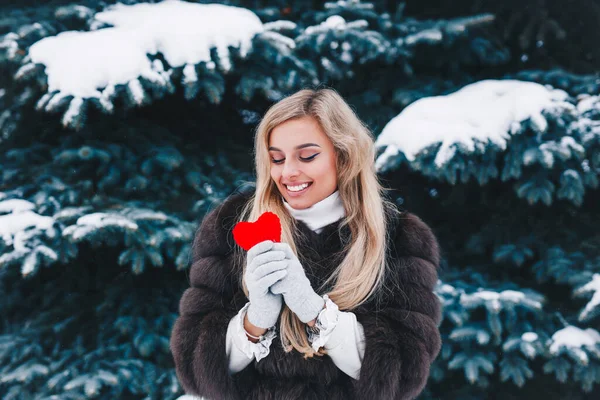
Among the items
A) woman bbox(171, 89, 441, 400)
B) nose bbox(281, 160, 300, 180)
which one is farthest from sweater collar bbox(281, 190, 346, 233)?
nose bbox(281, 160, 300, 180)

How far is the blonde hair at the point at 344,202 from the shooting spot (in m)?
1.57

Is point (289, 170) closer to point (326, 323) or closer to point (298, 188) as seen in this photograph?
point (298, 188)

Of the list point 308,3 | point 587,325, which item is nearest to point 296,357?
point 587,325

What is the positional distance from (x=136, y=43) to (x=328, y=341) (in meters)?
2.03

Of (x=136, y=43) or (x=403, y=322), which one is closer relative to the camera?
(x=403, y=322)

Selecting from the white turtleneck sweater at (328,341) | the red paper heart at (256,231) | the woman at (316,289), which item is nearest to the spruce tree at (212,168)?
the woman at (316,289)

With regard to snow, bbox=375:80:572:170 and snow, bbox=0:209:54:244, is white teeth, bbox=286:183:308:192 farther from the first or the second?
snow, bbox=0:209:54:244

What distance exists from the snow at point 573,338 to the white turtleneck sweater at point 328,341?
1.82 metres

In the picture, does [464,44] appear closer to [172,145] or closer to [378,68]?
[378,68]

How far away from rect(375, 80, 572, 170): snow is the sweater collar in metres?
1.27

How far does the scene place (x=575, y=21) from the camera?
3.50 metres

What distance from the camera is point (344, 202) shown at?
67.5 inches

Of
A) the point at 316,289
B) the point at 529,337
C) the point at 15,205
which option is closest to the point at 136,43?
the point at 15,205

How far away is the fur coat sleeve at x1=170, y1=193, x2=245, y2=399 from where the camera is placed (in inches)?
59.9
